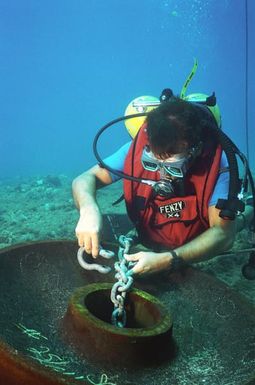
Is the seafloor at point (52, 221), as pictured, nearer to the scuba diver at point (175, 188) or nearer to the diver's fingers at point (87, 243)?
the scuba diver at point (175, 188)

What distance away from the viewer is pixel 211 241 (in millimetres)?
3562

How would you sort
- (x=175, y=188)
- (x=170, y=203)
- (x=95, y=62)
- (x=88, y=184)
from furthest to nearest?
(x=95, y=62), (x=88, y=184), (x=170, y=203), (x=175, y=188)

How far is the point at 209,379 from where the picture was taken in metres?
2.30

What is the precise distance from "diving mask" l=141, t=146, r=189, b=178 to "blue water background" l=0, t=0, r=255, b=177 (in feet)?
124

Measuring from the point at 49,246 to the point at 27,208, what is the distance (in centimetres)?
846

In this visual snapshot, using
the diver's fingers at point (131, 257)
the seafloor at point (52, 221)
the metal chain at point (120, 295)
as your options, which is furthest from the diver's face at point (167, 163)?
the seafloor at point (52, 221)

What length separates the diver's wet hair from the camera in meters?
3.25

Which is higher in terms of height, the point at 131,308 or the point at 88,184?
the point at 88,184

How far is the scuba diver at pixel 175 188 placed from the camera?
3.24 meters

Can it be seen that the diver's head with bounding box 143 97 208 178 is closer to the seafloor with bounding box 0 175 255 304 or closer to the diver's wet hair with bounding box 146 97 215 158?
the diver's wet hair with bounding box 146 97 215 158

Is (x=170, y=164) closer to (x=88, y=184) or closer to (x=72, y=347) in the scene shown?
(x=88, y=184)

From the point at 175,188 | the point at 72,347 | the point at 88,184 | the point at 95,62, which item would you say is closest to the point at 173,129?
the point at 175,188

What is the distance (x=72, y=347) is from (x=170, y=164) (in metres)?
1.79

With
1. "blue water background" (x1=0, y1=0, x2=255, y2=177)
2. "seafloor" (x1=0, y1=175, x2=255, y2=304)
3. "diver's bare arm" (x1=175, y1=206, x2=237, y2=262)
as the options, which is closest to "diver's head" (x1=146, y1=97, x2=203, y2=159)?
"diver's bare arm" (x1=175, y1=206, x2=237, y2=262)
